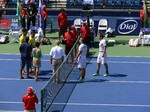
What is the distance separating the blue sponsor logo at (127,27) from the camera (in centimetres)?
3172

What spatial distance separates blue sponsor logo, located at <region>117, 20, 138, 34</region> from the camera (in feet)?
104

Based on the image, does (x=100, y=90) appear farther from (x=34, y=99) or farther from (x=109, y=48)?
(x=109, y=48)

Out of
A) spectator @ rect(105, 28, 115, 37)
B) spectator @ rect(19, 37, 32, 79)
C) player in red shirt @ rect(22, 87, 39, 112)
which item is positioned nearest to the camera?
player in red shirt @ rect(22, 87, 39, 112)

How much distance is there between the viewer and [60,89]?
1922 centimetres

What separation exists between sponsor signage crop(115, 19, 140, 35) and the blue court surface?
22.7 ft

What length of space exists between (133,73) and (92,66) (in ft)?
7.29

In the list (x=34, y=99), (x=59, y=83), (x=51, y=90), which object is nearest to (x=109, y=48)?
(x=59, y=83)

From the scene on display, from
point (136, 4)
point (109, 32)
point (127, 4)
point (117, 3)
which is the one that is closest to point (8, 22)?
point (109, 32)

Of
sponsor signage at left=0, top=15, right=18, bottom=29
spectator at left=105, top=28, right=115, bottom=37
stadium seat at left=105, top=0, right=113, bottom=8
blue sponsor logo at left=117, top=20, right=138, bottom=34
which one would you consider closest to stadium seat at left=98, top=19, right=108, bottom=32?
spectator at left=105, top=28, right=115, bottom=37

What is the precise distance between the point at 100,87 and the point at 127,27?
42.0 ft

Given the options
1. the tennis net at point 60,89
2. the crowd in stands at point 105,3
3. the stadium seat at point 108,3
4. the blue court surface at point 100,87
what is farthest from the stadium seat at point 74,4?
the tennis net at point 60,89

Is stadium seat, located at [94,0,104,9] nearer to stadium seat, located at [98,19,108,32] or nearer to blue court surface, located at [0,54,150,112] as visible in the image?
stadium seat, located at [98,19,108,32]

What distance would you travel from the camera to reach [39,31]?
90.6ft

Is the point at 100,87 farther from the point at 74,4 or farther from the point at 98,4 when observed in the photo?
the point at 74,4
